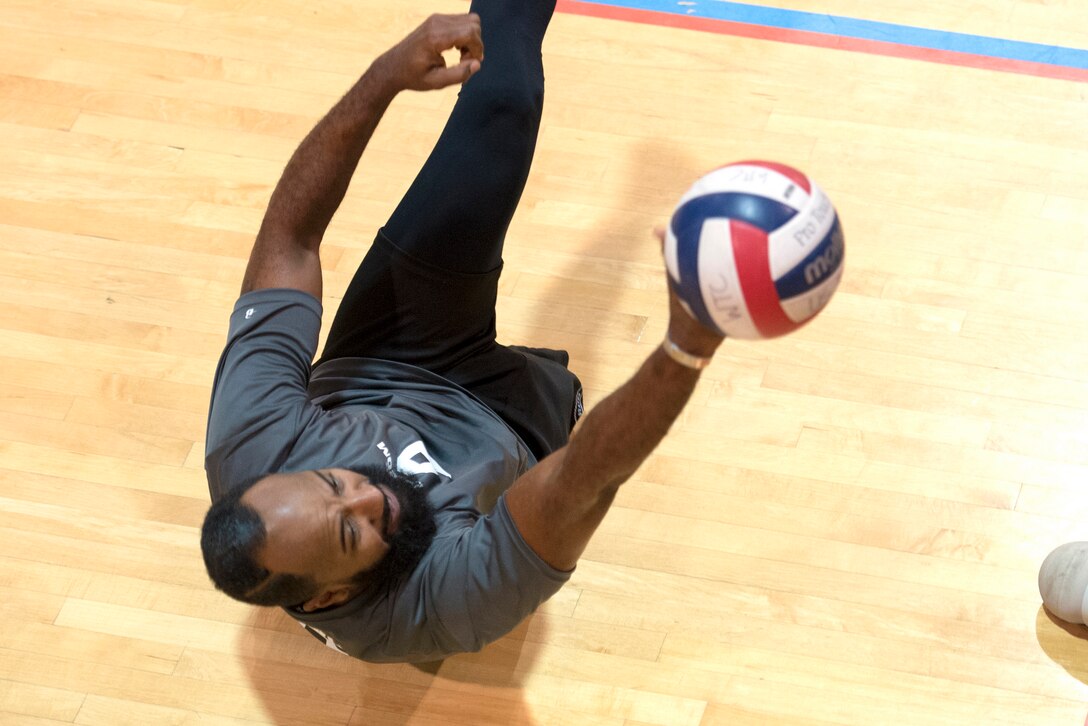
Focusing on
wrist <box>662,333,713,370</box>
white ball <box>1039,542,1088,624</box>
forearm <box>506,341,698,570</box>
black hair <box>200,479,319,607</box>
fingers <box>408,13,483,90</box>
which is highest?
fingers <box>408,13,483,90</box>

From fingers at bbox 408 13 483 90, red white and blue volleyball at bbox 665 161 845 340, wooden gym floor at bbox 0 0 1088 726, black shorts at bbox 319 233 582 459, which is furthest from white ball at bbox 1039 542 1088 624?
fingers at bbox 408 13 483 90

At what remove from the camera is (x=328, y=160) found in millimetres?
2230

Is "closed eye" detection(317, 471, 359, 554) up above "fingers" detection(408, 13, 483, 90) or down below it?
below

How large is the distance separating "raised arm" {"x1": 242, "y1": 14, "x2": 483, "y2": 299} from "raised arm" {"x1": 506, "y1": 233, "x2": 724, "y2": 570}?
75 cm

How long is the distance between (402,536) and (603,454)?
562 mm

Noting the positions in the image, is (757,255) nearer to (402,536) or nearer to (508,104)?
(402,536)

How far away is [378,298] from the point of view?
240 centimetres

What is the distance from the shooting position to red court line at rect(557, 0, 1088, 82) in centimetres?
348

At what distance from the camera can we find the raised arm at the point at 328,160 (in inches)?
84.7

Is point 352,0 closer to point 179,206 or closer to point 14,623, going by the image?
point 179,206

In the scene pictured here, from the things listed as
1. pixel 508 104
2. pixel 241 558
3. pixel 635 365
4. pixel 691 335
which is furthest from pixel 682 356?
pixel 635 365

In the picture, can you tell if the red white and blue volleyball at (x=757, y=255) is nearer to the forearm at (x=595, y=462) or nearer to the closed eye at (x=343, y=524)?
the forearm at (x=595, y=462)

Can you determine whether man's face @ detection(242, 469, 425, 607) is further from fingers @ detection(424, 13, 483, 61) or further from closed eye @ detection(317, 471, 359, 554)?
fingers @ detection(424, 13, 483, 61)

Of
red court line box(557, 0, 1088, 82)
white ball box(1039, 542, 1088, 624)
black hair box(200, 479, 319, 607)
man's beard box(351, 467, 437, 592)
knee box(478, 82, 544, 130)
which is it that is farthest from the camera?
red court line box(557, 0, 1088, 82)
